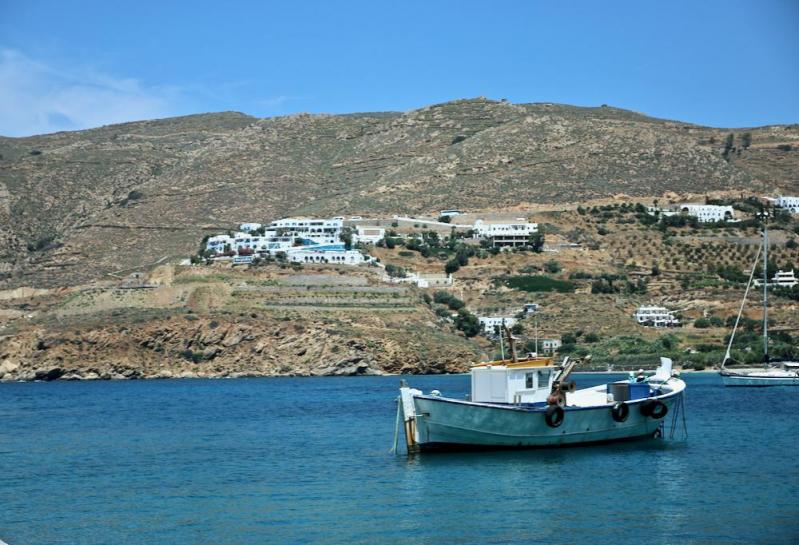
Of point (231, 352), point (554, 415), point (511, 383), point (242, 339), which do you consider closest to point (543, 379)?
point (511, 383)

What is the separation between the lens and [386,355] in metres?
83.5

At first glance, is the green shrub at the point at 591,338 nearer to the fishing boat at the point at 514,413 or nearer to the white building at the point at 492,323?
the white building at the point at 492,323

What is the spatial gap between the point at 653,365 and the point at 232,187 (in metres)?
→ 75.9

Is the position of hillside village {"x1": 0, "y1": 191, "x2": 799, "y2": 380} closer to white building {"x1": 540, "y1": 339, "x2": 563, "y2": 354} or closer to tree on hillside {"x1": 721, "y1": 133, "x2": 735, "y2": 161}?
white building {"x1": 540, "y1": 339, "x2": 563, "y2": 354}

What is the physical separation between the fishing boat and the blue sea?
1.44ft

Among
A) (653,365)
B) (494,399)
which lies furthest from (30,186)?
(494,399)

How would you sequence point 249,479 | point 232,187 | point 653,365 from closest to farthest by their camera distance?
point 249,479 < point 653,365 < point 232,187

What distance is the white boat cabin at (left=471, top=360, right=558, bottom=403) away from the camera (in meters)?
37.2

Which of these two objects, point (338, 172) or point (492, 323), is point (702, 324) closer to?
point (492, 323)

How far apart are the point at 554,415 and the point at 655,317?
54662 mm

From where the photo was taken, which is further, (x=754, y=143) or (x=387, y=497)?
(x=754, y=143)

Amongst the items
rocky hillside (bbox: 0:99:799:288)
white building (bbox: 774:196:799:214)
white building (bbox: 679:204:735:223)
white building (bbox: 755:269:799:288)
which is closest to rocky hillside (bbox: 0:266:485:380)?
white building (bbox: 755:269:799:288)

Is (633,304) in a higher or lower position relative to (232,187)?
lower

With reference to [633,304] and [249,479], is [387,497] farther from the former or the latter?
[633,304]
